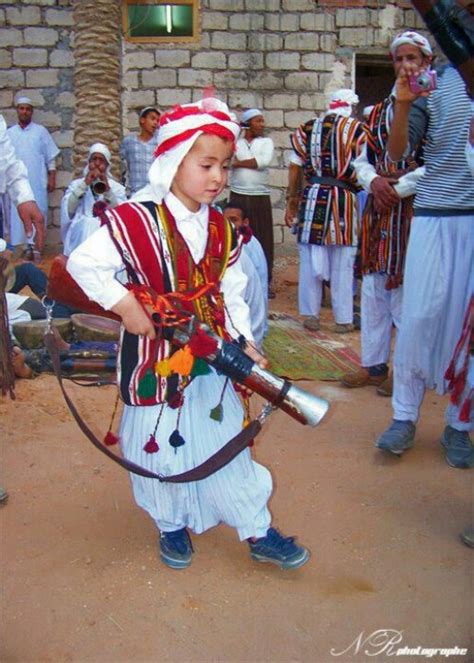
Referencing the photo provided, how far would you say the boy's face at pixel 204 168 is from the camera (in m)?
2.31

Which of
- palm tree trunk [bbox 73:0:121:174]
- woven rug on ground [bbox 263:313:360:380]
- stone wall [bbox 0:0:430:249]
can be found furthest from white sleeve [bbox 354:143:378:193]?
stone wall [bbox 0:0:430:249]

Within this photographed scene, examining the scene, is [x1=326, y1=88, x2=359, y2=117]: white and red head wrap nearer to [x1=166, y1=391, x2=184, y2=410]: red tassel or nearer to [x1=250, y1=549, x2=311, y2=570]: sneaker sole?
[x1=166, y1=391, x2=184, y2=410]: red tassel

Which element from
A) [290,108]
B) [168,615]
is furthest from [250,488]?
[290,108]

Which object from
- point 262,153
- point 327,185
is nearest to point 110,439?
point 327,185

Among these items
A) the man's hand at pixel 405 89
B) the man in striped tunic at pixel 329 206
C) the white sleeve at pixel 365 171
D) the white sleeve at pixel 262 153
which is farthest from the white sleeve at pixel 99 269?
the white sleeve at pixel 262 153

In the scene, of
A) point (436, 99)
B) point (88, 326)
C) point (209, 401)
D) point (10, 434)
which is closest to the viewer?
point (209, 401)

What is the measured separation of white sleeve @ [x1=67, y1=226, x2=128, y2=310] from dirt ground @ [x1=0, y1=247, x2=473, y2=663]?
3.34 ft

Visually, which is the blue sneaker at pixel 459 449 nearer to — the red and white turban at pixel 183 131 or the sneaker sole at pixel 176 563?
the sneaker sole at pixel 176 563

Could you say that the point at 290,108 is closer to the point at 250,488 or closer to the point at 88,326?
the point at 88,326

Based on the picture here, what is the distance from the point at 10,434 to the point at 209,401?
1804 millimetres

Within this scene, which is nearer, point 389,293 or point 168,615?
point 168,615

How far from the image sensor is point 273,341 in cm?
604

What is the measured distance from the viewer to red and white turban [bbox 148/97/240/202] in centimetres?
228

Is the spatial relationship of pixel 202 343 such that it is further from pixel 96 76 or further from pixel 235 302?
pixel 96 76
